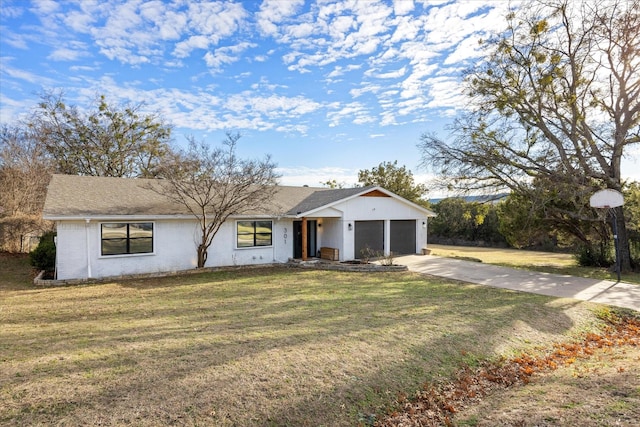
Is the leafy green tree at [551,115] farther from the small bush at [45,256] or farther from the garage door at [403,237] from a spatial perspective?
the small bush at [45,256]

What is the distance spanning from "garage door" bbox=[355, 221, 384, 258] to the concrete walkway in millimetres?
2263

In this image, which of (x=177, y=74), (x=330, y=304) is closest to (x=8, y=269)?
(x=177, y=74)

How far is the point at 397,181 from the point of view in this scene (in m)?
37.8

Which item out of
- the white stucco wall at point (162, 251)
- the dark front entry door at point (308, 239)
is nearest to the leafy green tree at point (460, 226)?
the dark front entry door at point (308, 239)

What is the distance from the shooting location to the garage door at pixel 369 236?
62.8 ft

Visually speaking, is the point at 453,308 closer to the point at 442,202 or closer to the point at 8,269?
the point at 8,269

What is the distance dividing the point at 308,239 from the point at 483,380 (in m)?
14.3

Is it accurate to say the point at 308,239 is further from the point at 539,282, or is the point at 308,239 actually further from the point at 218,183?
the point at 539,282

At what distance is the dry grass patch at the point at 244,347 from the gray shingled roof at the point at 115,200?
3.16m

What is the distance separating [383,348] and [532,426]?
8.46ft

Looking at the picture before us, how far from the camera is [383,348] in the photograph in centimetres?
614

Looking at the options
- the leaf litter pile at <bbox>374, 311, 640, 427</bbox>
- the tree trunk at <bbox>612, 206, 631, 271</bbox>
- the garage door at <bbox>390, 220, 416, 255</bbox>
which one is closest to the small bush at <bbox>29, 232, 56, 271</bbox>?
the leaf litter pile at <bbox>374, 311, 640, 427</bbox>

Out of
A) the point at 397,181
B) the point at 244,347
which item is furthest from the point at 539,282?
the point at 397,181

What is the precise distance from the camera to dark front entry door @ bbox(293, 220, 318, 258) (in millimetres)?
18733
